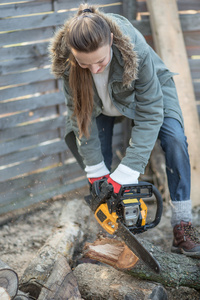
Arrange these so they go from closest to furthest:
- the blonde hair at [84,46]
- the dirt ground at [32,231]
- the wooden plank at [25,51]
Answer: the blonde hair at [84,46] → the dirt ground at [32,231] → the wooden plank at [25,51]

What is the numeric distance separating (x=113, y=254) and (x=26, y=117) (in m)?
1.80

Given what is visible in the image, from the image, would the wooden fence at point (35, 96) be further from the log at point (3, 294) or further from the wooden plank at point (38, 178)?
Result: the log at point (3, 294)

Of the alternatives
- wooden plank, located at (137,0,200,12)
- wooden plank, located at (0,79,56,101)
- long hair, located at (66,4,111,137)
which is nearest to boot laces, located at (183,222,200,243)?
long hair, located at (66,4,111,137)

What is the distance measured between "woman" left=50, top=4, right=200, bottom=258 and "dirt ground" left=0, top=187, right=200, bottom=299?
724 mm

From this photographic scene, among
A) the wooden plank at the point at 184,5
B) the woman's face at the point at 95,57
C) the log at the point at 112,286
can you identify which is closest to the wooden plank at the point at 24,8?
the wooden plank at the point at 184,5

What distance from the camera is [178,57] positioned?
3658mm

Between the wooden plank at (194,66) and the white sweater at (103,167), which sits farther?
the wooden plank at (194,66)

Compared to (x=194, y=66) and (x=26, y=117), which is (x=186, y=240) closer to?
(x=26, y=117)

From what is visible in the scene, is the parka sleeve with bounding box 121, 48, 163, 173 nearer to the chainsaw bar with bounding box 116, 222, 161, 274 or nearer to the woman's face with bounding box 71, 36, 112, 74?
the woman's face with bounding box 71, 36, 112, 74

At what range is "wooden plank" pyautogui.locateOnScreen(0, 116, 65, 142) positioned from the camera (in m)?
3.50

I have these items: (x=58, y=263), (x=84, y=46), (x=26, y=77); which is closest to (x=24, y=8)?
(x=26, y=77)

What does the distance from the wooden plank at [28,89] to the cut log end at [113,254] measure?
1682 millimetres

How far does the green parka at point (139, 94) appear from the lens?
88.0 inches

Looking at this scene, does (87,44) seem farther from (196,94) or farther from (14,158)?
(196,94)
